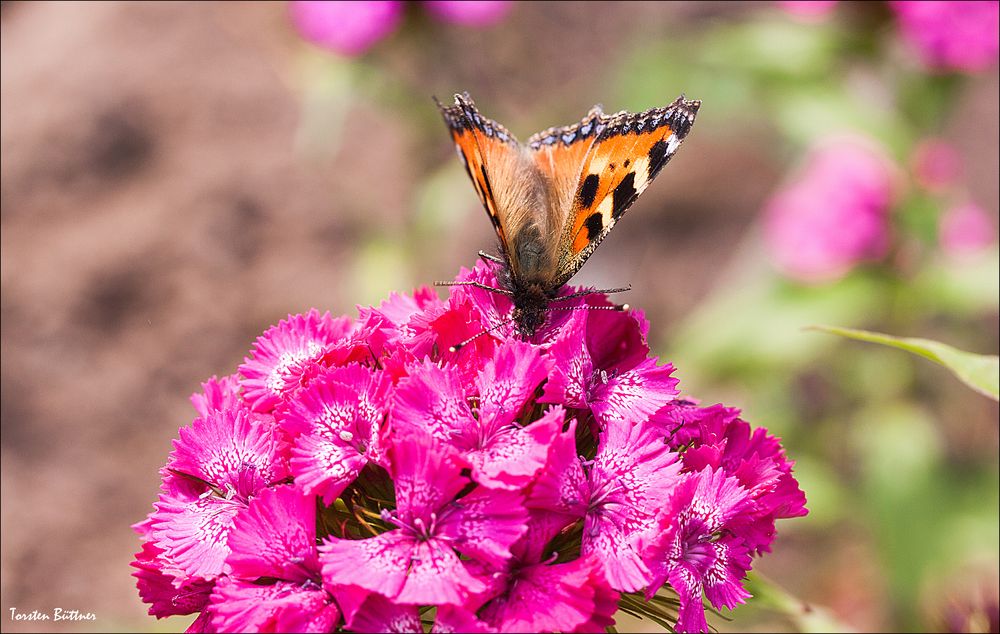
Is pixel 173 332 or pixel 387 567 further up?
pixel 173 332

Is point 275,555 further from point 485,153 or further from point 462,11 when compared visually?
point 462,11

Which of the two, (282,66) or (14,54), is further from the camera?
(282,66)

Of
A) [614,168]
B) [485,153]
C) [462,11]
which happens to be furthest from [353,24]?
[614,168]

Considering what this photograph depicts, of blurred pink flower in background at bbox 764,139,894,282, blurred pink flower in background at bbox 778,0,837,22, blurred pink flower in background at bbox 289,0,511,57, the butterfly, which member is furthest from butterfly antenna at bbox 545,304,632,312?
blurred pink flower in background at bbox 778,0,837,22

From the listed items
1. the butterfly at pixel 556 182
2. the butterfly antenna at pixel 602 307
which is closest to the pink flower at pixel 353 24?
the butterfly at pixel 556 182

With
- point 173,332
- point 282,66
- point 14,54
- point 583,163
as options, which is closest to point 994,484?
point 583,163

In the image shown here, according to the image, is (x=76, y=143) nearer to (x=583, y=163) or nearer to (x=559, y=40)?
(x=559, y=40)
